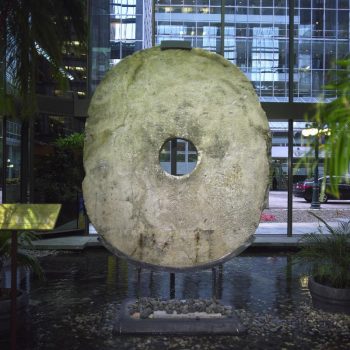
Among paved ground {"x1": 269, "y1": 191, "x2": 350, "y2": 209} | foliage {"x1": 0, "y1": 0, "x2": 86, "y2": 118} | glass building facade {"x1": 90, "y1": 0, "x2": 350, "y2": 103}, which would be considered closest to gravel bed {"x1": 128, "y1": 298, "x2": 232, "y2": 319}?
foliage {"x1": 0, "y1": 0, "x2": 86, "y2": 118}

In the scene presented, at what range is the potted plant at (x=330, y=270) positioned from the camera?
535 centimetres

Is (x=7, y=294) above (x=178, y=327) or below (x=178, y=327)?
above

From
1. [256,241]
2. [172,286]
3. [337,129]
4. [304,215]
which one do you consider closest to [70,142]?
[256,241]

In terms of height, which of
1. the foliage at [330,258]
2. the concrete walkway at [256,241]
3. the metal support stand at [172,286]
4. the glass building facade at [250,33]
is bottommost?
the metal support stand at [172,286]

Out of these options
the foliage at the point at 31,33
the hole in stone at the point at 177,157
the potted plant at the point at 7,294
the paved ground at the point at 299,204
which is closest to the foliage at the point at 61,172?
the hole in stone at the point at 177,157

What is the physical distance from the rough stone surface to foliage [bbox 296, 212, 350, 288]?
1.23m

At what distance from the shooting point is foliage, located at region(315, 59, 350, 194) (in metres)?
1.30

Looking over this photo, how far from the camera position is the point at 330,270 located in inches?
215

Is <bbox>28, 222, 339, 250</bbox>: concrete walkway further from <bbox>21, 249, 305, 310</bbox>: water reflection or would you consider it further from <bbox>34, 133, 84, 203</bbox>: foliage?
<bbox>34, 133, 84, 203</bbox>: foliage

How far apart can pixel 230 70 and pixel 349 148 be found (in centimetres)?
374

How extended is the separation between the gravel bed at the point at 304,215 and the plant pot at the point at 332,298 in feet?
26.9

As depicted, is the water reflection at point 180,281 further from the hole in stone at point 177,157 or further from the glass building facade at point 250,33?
the glass building facade at point 250,33

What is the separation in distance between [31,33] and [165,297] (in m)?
3.43

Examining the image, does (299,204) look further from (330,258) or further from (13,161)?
(330,258)
